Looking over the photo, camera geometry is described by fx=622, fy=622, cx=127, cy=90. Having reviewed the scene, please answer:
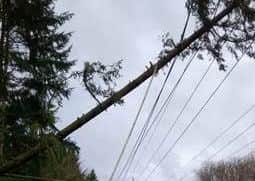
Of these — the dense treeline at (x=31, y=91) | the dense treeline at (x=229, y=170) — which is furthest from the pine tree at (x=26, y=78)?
the dense treeline at (x=229, y=170)

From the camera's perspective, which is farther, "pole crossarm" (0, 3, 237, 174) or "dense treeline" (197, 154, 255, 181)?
"dense treeline" (197, 154, 255, 181)

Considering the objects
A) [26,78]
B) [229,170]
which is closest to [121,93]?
[26,78]

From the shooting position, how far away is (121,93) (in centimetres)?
848

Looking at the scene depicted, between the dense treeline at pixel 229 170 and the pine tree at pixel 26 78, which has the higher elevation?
the dense treeline at pixel 229 170

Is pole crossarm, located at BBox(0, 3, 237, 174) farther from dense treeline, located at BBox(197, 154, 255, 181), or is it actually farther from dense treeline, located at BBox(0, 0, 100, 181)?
dense treeline, located at BBox(197, 154, 255, 181)

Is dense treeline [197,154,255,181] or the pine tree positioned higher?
dense treeline [197,154,255,181]

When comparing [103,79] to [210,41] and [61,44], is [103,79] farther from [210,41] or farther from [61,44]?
[61,44]

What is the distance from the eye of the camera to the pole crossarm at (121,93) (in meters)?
8.05

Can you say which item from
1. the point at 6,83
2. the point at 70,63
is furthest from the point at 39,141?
the point at 70,63

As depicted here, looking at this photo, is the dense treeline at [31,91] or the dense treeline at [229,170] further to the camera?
the dense treeline at [229,170]

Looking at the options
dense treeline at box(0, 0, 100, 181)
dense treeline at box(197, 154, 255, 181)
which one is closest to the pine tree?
dense treeline at box(0, 0, 100, 181)

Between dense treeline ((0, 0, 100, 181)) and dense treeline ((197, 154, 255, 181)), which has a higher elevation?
dense treeline ((197, 154, 255, 181))

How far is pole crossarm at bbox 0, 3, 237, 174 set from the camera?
8.05 metres

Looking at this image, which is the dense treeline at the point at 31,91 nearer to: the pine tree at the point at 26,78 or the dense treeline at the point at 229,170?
the pine tree at the point at 26,78
